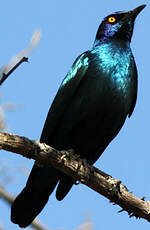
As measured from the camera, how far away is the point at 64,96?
5.62 meters

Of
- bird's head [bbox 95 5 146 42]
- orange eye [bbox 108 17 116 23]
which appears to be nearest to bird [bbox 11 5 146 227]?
bird's head [bbox 95 5 146 42]

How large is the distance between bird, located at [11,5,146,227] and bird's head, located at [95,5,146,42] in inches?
25.2

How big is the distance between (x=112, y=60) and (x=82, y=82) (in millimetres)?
512

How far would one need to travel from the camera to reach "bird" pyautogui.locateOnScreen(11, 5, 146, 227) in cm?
533

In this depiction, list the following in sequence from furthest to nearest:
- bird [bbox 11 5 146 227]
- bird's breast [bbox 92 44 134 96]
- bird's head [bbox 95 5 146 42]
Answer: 1. bird's head [bbox 95 5 146 42]
2. bird's breast [bbox 92 44 134 96]
3. bird [bbox 11 5 146 227]

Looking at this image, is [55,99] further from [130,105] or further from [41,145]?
[41,145]

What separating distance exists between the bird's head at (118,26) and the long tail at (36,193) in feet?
7.27

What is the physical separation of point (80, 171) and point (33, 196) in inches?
54.4

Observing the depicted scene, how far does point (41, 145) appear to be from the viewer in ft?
13.2

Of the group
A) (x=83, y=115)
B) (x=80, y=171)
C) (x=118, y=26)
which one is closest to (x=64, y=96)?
(x=83, y=115)

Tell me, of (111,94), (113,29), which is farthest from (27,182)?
(113,29)

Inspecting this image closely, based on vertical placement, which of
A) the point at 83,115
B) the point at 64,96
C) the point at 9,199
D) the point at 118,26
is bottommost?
the point at 9,199

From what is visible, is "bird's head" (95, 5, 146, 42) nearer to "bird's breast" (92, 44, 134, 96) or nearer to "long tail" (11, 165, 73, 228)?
"bird's breast" (92, 44, 134, 96)

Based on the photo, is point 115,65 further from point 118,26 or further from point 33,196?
point 33,196
